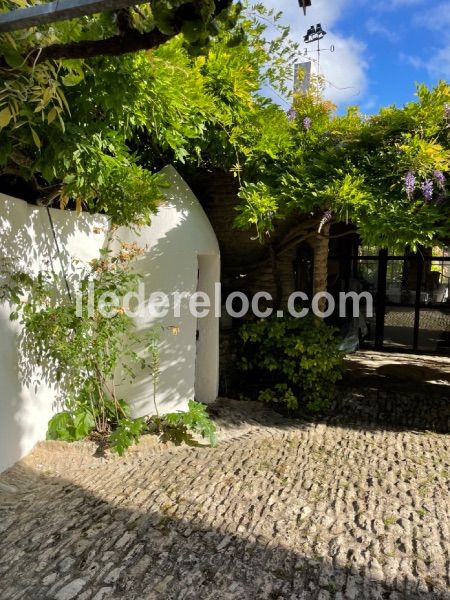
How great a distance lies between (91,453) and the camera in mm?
4004

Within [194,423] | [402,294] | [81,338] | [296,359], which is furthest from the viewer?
[402,294]

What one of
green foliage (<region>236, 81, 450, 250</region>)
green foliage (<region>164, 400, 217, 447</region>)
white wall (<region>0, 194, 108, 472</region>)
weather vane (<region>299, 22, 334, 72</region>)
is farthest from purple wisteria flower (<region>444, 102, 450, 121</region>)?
green foliage (<region>164, 400, 217, 447</region>)

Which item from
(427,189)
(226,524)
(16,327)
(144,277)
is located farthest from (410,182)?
(16,327)

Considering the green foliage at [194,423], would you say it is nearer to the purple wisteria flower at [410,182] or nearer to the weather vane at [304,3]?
the purple wisteria flower at [410,182]

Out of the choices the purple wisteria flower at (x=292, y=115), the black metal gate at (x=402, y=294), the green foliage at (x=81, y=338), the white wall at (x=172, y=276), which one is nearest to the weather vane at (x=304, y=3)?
the green foliage at (x=81, y=338)

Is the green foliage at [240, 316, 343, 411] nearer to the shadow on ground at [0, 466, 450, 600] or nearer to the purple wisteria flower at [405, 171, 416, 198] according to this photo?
the purple wisteria flower at [405, 171, 416, 198]

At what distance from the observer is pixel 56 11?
1.10 metres

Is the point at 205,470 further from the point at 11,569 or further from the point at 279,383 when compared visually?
the point at 279,383

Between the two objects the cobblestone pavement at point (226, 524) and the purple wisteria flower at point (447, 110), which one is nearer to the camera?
the cobblestone pavement at point (226, 524)

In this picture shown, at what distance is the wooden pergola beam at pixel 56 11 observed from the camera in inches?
41.2

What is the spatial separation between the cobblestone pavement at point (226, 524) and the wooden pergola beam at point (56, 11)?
8.10 feet

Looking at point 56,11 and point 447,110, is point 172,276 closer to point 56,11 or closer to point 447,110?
point 447,110

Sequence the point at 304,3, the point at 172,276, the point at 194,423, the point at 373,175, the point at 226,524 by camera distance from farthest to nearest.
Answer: the point at 373,175, the point at 172,276, the point at 194,423, the point at 226,524, the point at 304,3

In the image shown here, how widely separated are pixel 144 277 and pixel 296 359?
7.93 ft
